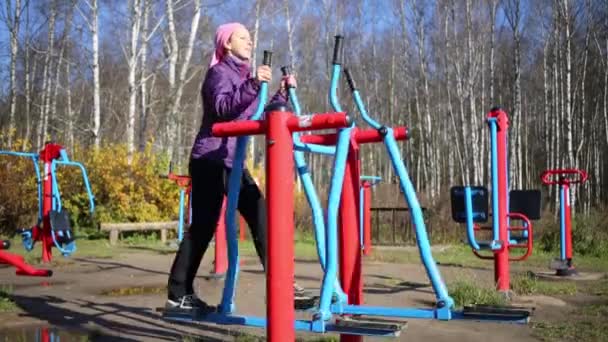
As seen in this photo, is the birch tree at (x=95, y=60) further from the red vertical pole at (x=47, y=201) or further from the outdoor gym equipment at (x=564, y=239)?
the outdoor gym equipment at (x=564, y=239)

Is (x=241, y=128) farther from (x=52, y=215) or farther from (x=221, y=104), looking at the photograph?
(x=52, y=215)

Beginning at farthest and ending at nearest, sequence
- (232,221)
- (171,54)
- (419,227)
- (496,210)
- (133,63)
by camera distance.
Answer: (171,54), (133,63), (496,210), (232,221), (419,227)

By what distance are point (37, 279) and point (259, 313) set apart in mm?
3439

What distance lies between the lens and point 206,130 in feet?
11.3

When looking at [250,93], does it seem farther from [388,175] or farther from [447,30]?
[388,175]

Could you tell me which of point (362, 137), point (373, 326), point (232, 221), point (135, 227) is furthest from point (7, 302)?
point (135, 227)

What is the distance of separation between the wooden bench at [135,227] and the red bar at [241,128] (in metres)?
11.0

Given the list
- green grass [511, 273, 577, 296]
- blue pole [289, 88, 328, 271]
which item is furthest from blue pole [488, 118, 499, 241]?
blue pole [289, 88, 328, 271]

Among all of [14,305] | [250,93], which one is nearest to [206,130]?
[250,93]

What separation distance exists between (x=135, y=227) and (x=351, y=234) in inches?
436

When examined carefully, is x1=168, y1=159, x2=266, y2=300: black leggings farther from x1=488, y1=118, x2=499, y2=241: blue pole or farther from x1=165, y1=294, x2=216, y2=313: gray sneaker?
x1=488, y1=118, x2=499, y2=241: blue pole

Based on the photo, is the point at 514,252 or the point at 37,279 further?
the point at 514,252

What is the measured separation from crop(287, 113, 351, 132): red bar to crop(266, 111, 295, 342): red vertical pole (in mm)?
31

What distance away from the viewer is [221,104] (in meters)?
3.15
